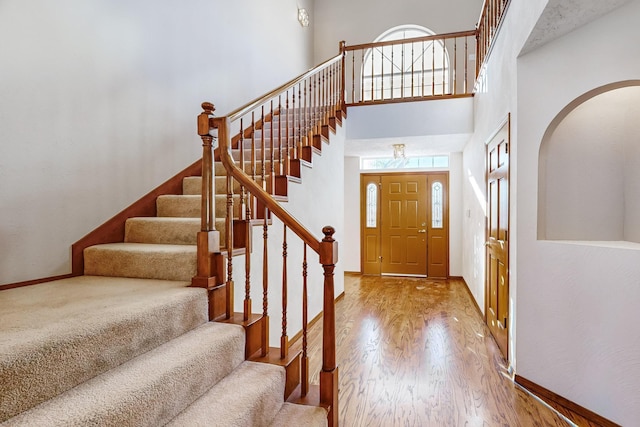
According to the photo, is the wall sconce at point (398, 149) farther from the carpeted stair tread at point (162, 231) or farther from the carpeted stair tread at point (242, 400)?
the carpeted stair tread at point (242, 400)

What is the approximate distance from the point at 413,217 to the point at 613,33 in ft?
14.6

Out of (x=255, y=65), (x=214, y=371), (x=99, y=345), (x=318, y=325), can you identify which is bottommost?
(x=318, y=325)

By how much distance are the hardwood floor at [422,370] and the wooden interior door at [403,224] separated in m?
1.73

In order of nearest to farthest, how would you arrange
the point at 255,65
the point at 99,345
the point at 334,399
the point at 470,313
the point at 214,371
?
the point at 99,345 → the point at 214,371 → the point at 334,399 → the point at 470,313 → the point at 255,65

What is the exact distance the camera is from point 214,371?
1.58m

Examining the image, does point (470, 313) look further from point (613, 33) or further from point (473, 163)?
point (613, 33)

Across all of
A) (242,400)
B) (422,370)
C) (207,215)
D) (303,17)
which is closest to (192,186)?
(207,215)

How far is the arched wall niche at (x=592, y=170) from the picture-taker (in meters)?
2.12

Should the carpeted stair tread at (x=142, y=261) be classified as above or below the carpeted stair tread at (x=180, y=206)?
below

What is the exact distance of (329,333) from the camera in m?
1.76

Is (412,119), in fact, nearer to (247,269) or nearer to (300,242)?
(300,242)

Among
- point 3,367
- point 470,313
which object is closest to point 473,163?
point 470,313

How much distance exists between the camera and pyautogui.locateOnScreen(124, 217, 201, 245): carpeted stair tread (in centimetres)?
240

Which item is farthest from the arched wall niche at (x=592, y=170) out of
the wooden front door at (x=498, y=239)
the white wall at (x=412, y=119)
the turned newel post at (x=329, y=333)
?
the white wall at (x=412, y=119)
